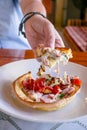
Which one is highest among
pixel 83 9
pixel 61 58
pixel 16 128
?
pixel 83 9

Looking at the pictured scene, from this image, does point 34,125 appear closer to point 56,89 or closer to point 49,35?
point 56,89

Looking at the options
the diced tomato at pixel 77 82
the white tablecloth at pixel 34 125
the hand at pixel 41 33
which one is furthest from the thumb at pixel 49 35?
the white tablecloth at pixel 34 125

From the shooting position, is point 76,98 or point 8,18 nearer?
point 76,98

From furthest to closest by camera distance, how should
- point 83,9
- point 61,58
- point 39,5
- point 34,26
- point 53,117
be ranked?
point 83,9 → point 39,5 → point 34,26 → point 61,58 → point 53,117

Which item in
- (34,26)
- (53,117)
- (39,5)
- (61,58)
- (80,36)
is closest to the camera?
(53,117)

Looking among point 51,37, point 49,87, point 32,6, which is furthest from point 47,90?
point 32,6

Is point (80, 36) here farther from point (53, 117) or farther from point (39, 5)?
point (53, 117)

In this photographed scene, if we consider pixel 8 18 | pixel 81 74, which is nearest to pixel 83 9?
pixel 8 18
